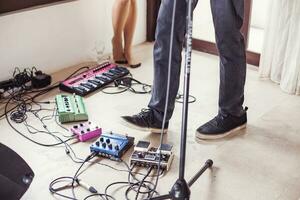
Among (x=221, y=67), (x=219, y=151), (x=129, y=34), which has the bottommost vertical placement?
(x=219, y=151)

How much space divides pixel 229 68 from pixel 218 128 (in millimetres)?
284

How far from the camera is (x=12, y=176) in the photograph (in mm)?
1398

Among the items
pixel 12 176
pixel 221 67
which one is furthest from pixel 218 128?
pixel 12 176

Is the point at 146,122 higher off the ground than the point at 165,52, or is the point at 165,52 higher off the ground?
the point at 165,52

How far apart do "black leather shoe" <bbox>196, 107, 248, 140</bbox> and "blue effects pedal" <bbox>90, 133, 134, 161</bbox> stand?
325mm

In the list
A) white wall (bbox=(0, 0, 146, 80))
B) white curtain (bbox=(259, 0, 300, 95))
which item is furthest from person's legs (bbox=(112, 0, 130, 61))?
white curtain (bbox=(259, 0, 300, 95))

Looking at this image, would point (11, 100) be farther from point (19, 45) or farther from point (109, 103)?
Result: point (109, 103)

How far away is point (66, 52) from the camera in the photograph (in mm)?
2627

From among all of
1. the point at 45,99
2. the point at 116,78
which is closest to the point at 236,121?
the point at 116,78

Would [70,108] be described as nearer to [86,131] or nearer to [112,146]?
[86,131]

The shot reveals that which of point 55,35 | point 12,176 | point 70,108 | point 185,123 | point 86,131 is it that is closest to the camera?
point 185,123

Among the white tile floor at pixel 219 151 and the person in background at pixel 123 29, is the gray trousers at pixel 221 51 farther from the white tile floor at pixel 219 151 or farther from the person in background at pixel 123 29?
the person in background at pixel 123 29

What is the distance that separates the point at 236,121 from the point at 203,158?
0.28 metres

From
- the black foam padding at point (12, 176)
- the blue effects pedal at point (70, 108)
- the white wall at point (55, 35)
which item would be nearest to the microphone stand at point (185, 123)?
the black foam padding at point (12, 176)
